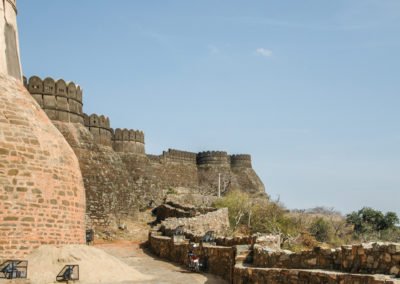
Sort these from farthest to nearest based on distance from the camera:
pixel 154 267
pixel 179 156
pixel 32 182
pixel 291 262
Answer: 1. pixel 179 156
2. pixel 154 267
3. pixel 32 182
4. pixel 291 262

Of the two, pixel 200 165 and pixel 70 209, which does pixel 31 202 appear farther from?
pixel 200 165

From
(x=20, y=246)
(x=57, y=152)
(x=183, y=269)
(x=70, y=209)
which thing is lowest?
(x=183, y=269)

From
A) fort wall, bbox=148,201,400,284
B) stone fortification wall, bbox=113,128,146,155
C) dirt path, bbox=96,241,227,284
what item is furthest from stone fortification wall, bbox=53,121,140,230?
fort wall, bbox=148,201,400,284

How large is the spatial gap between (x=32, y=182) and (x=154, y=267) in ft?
15.2

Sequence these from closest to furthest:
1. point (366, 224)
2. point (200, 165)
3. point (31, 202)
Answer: point (31, 202) < point (366, 224) < point (200, 165)

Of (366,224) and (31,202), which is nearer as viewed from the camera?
(31,202)

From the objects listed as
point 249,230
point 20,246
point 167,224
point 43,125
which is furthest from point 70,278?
point 249,230

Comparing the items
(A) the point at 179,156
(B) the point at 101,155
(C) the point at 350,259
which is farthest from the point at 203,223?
(A) the point at 179,156

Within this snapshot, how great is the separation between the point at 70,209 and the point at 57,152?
138 cm

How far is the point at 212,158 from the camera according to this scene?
42406mm

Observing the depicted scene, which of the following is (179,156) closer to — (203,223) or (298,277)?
(203,223)

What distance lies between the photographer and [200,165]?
4212 centimetres

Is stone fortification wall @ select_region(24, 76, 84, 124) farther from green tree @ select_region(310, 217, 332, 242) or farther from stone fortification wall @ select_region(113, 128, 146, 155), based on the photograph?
green tree @ select_region(310, 217, 332, 242)

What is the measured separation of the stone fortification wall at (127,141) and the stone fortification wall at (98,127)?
10.5 ft
